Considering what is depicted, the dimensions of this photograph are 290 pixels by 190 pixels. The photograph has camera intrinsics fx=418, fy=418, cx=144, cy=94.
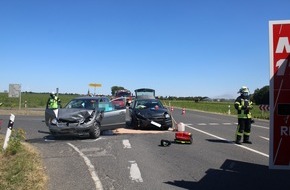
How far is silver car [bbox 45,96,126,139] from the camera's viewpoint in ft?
47.5

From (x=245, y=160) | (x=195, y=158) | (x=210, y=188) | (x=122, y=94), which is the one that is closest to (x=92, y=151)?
(x=195, y=158)

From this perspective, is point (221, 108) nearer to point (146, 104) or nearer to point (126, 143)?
point (146, 104)

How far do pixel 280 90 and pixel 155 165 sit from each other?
4.46 meters

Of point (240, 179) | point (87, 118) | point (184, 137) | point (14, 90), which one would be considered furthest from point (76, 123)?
point (14, 90)

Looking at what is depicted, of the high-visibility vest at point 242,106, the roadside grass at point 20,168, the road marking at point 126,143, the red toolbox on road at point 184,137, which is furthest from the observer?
the high-visibility vest at point 242,106

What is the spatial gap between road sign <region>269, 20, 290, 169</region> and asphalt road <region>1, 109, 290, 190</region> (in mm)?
1759

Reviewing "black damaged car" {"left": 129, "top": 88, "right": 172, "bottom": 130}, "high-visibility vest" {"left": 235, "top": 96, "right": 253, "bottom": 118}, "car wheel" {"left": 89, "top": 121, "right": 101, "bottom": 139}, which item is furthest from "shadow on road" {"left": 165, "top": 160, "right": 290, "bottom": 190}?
"black damaged car" {"left": 129, "top": 88, "right": 172, "bottom": 130}

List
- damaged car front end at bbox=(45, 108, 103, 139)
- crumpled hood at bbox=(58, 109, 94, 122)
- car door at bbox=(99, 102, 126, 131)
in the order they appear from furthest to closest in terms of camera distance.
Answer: car door at bbox=(99, 102, 126, 131)
crumpled hood at bbox=(58, 109, 94, 122)
damaged car front end at bbox=(45, 108, 103, 139)

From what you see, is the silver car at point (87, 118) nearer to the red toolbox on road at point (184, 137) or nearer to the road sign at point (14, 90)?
the red toolbox on road at point (184, 137)

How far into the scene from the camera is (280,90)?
563cm

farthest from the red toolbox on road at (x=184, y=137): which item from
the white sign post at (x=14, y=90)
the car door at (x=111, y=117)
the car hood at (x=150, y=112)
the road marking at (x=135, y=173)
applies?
the white sign post at (x=14, y=90)

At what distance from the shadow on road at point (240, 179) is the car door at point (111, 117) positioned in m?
6.98

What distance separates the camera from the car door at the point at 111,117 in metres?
15.7

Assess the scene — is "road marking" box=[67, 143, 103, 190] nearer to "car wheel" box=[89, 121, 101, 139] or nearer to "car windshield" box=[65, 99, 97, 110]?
"car wheel" box=[89, 121, 101, 139]
